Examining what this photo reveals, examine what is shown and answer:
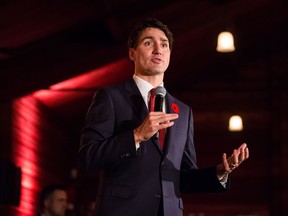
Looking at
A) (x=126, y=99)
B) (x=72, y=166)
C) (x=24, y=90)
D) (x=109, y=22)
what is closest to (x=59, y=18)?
(x=109, y=22)

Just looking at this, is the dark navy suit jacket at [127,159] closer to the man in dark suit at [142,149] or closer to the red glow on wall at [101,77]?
the man in dark suit at [142,149]

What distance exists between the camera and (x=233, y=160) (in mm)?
2691

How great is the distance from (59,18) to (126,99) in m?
4.85

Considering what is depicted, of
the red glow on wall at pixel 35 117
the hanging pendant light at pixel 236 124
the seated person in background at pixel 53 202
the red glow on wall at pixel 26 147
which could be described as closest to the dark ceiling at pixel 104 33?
the red glow on wall at pixel 26 147

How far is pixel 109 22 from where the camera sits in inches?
315

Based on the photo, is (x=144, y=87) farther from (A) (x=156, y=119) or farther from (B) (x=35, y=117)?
(B) (x=35, y=117)

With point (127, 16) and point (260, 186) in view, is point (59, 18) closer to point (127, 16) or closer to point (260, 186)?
point (127, 16)

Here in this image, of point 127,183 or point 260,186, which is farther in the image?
point 260,186

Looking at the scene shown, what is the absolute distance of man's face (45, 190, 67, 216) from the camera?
807 cm

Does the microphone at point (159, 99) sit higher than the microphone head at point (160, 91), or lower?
lower

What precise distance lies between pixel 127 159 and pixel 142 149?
93mm

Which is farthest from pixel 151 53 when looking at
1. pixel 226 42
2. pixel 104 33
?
pixel 226 42

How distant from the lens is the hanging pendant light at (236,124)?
12.0 metres

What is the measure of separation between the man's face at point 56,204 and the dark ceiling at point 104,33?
1329 mm
